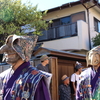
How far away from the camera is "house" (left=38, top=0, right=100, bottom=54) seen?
1306 centimetres

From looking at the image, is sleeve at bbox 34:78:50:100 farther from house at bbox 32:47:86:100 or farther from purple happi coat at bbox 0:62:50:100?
house at bbox 32:47:86:100

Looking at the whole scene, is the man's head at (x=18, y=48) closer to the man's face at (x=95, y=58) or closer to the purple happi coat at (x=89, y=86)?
the man's face at (x=95, y=58)

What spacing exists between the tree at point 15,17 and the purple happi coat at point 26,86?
772cm

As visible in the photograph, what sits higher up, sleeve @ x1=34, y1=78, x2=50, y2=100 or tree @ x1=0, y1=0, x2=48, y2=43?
tree @ x1=0, y1=0, x2=48, y2=43

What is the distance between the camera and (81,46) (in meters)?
12.9

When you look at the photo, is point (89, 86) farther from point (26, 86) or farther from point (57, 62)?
point (57, 62)

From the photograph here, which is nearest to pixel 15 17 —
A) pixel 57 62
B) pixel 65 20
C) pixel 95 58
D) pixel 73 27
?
pixel 73 27

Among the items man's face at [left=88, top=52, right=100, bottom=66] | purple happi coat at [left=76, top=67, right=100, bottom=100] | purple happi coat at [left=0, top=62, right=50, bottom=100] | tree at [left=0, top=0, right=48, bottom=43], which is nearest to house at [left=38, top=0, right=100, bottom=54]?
tree at [left=0, top=0, right=48, bottom=43]

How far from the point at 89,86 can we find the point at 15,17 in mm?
7824

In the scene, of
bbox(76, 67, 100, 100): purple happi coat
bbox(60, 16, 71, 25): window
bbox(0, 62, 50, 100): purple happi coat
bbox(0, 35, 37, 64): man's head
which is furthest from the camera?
bbox(60, 16, 71, 25): window

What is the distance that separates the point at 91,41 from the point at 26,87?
11.7m

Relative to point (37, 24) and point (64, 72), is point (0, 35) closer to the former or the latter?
point (37, 24)

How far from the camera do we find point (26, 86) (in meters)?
2.42

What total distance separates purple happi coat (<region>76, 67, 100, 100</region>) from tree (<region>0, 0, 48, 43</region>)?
693 cm
